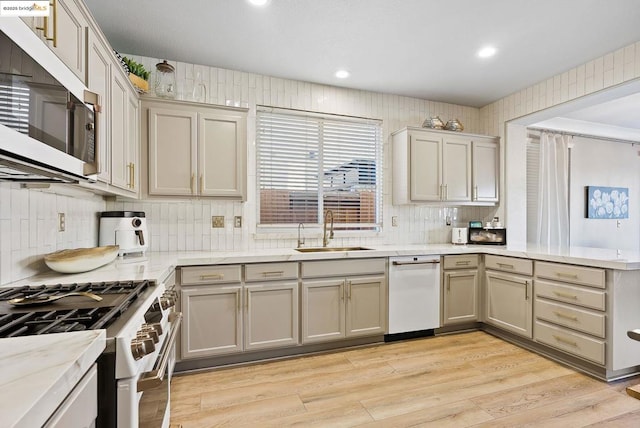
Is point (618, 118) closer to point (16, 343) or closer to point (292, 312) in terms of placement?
point (292, 312)

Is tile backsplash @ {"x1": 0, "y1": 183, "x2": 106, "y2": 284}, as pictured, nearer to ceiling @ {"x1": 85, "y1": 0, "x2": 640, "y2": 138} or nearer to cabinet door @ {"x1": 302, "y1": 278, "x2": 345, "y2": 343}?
ceiling @ {"x1": 85, "y1": 0, "x2": 640, "y2": 138}

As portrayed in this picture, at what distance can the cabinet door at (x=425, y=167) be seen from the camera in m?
3.56

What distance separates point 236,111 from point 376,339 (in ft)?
8.11

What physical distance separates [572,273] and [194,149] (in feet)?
10.7

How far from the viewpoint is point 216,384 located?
2357 mm

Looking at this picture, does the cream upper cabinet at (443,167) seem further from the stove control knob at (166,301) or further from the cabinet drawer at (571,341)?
the stove control knob at (166,301)

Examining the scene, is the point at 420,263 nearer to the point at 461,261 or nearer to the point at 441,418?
the point at 461,261

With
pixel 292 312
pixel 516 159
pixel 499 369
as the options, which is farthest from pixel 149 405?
pixel 516 159

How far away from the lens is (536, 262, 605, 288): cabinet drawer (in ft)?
8.00

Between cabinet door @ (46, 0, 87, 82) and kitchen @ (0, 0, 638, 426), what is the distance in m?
0.68

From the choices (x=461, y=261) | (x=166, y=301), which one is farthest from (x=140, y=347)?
(x=461, y=261)

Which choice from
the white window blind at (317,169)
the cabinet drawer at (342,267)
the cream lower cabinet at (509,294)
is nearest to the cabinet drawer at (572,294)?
the cream lower cabinet at (509,294)

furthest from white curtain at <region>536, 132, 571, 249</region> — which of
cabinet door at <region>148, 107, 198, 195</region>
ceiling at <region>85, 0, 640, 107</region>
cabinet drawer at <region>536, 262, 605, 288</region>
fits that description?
cabinet door at <region>148, 107, 198, 195</region>

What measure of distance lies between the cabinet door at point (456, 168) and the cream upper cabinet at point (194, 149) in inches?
89.8
